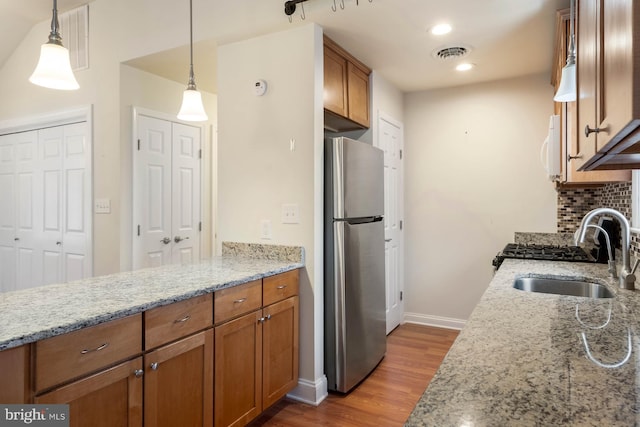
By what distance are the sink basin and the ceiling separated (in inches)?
59.0

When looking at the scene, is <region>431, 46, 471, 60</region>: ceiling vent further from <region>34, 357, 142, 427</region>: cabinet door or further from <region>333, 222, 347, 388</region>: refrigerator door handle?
<region>34, 357, 142, 427</region>: cabinet door

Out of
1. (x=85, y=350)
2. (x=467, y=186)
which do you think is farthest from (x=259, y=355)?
(x=467, y=186)

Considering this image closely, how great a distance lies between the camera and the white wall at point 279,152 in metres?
2.46

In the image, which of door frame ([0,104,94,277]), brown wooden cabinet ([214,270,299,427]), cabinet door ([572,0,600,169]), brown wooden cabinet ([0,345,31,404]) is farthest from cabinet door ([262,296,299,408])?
door frame ([0,104,94,277])

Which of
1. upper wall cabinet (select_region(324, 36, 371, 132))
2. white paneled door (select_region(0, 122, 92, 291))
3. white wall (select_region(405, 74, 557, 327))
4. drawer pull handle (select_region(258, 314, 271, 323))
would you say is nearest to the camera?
drawer pull handle (select_region(258, 314, 271, 323))

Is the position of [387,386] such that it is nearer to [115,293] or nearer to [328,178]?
[328,178]

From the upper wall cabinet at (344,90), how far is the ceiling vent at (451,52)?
58 centimetres

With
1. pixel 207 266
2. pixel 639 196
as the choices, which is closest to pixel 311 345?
pixel 207 266

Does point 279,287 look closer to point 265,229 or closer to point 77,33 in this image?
point 265,229

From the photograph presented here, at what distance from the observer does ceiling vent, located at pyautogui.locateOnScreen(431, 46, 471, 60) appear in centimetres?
283

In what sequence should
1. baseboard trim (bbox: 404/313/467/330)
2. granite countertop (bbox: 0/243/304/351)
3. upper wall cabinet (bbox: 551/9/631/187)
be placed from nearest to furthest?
granite countertop (bbox: 0/243/304/351) < upper wall cabinet (bbox: 551/9/631/187) < baseboard trim (bbox: 404/313/467/330)

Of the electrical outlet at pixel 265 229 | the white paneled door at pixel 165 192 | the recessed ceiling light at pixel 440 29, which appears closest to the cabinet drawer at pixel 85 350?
the electrical outlet at pixel 265 229

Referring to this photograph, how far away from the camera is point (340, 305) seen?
99.8 inches

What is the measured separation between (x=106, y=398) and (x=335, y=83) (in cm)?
225
